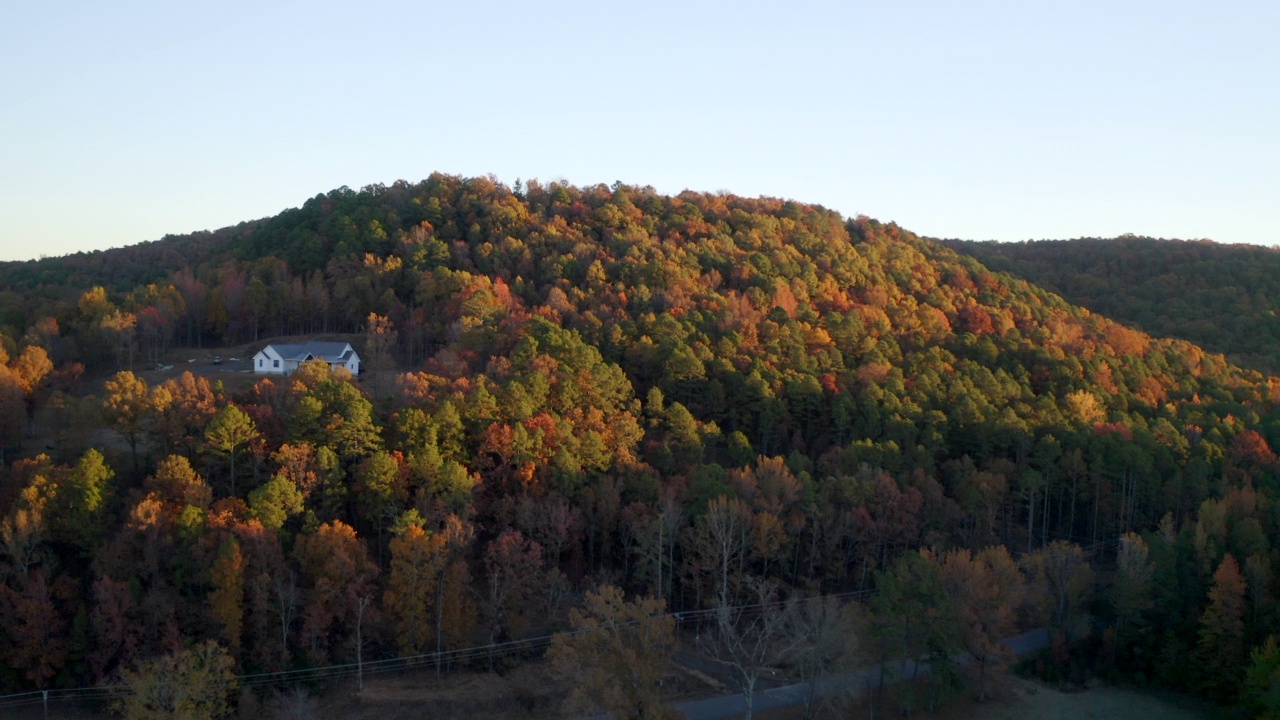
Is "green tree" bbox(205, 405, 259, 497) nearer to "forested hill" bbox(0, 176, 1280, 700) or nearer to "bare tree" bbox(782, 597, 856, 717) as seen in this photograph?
"forested hill" bbox(0, 176, 1280, 700)

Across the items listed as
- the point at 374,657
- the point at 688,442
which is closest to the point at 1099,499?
the point at 688,442

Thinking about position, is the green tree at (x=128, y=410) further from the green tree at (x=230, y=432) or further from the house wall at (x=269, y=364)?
the house wall at (x=269, y=364)

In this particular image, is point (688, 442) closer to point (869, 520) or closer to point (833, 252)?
point (869, 520)

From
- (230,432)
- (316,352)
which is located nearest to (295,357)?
(316,352)

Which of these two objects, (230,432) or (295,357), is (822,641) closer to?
(230,432)

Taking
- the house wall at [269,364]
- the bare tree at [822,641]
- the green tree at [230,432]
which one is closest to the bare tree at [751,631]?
the bare tree at [822,641]
